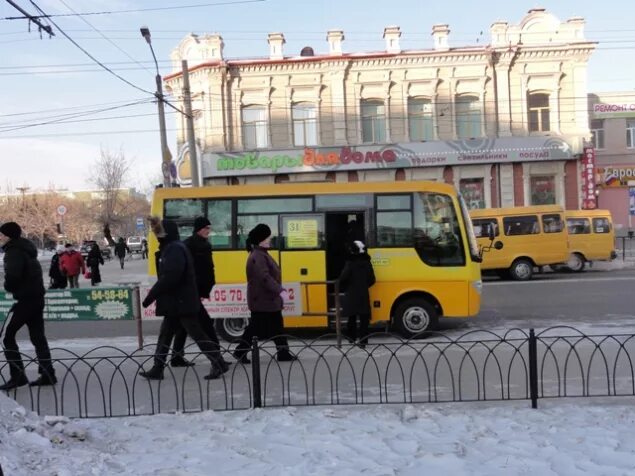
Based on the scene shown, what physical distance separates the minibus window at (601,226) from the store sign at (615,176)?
13.5 metres

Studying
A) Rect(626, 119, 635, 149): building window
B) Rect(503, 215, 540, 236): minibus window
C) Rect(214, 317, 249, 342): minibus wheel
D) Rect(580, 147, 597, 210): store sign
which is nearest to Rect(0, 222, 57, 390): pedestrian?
Rect(214, 317, 249, 342): minibus wheel

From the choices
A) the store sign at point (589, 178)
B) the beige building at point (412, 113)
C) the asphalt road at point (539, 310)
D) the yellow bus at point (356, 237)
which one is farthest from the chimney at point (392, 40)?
the yellow bus at point (356, 237)

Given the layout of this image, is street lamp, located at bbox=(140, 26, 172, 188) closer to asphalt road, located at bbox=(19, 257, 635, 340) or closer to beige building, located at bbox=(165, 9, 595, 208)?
asphalt road, located at bbox=(19, 257, 635, 340)

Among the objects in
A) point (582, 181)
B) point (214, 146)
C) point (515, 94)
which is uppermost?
point (515, 94)

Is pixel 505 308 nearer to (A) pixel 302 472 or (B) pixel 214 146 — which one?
(A) pixel 302 472

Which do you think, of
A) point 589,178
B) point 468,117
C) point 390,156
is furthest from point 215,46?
point 589,178

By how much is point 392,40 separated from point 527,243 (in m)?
15.8

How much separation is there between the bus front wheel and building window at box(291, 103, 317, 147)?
72.8ft

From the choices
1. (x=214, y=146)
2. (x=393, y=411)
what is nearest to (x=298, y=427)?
(x=393, y=411)

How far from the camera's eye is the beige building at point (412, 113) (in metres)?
29.9

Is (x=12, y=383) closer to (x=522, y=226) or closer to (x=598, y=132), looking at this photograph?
(x=522, y=226)

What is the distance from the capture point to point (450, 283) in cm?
959

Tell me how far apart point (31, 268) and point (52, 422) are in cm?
257

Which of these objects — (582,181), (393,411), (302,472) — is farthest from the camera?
A: (582,181)
